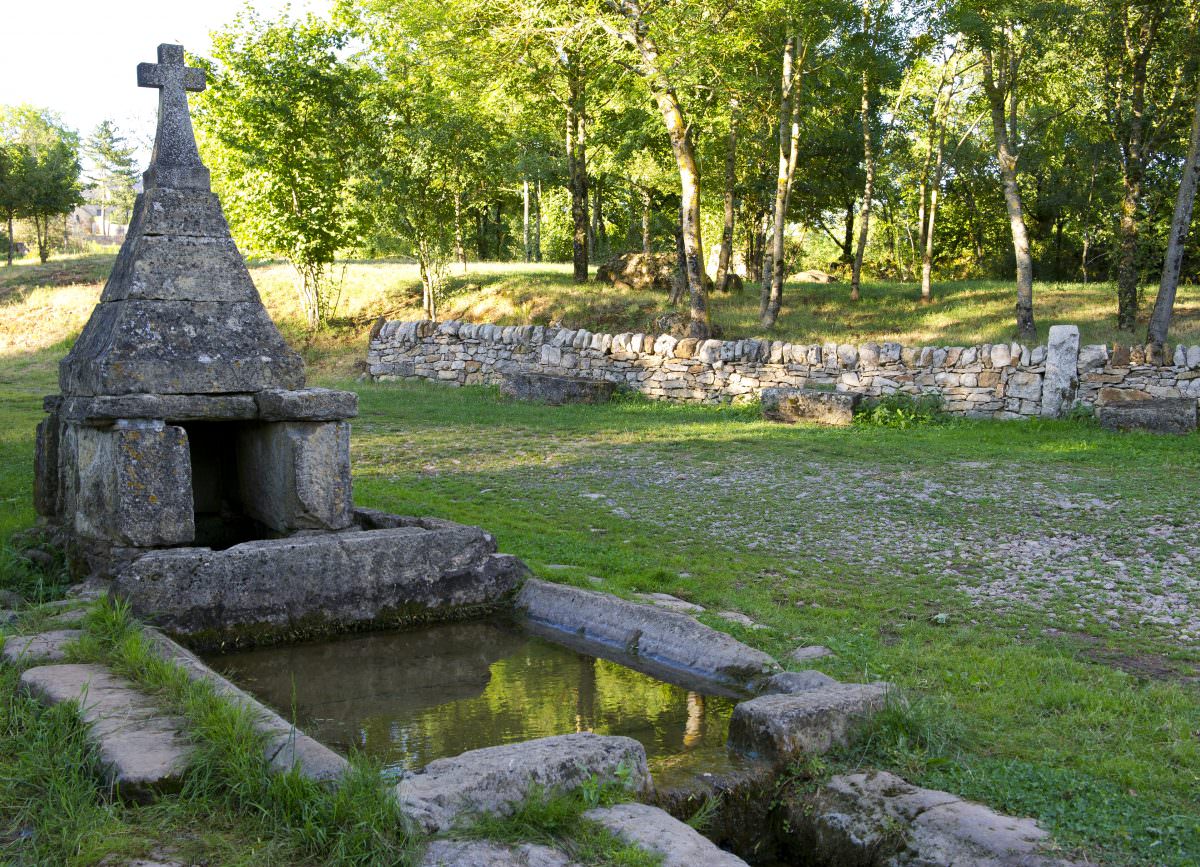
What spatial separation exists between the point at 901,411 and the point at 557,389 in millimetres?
5760

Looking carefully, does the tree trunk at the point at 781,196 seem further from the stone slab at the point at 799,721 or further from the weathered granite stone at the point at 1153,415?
the stone slab at the point at 799,721

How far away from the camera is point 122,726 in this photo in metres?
3.57

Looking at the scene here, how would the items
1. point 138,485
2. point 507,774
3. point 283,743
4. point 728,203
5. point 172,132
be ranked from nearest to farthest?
1. point 507,774
2. point 283,743
3. point 138,485
4. point 172,132
5. point 728,203

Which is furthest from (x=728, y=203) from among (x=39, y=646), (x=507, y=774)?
(x=507, y=774)

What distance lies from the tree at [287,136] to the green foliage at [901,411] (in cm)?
1408

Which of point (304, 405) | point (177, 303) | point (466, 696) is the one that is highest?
point (177, 303)

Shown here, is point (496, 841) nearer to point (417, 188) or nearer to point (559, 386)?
point (559, 386)

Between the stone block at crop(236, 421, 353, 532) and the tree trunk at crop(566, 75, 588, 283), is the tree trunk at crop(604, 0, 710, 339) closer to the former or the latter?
the tree trunk at crop(566, 75, 588, 283)

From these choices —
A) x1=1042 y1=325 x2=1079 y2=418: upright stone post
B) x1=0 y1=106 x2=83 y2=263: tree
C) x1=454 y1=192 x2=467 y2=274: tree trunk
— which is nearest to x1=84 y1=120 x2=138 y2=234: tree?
x1=0 y1=106 x2=83 y2=263: tree

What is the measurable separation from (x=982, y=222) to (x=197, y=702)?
37397mm

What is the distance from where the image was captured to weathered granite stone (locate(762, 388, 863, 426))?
1482 centimetres

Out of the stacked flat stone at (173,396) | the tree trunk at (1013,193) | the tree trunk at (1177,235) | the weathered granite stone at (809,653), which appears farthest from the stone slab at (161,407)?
the tree trunk at (1013,193)

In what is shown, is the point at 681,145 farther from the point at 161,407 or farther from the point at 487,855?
the point at 487,855

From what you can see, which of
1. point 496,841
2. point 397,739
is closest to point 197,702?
point 397,739
